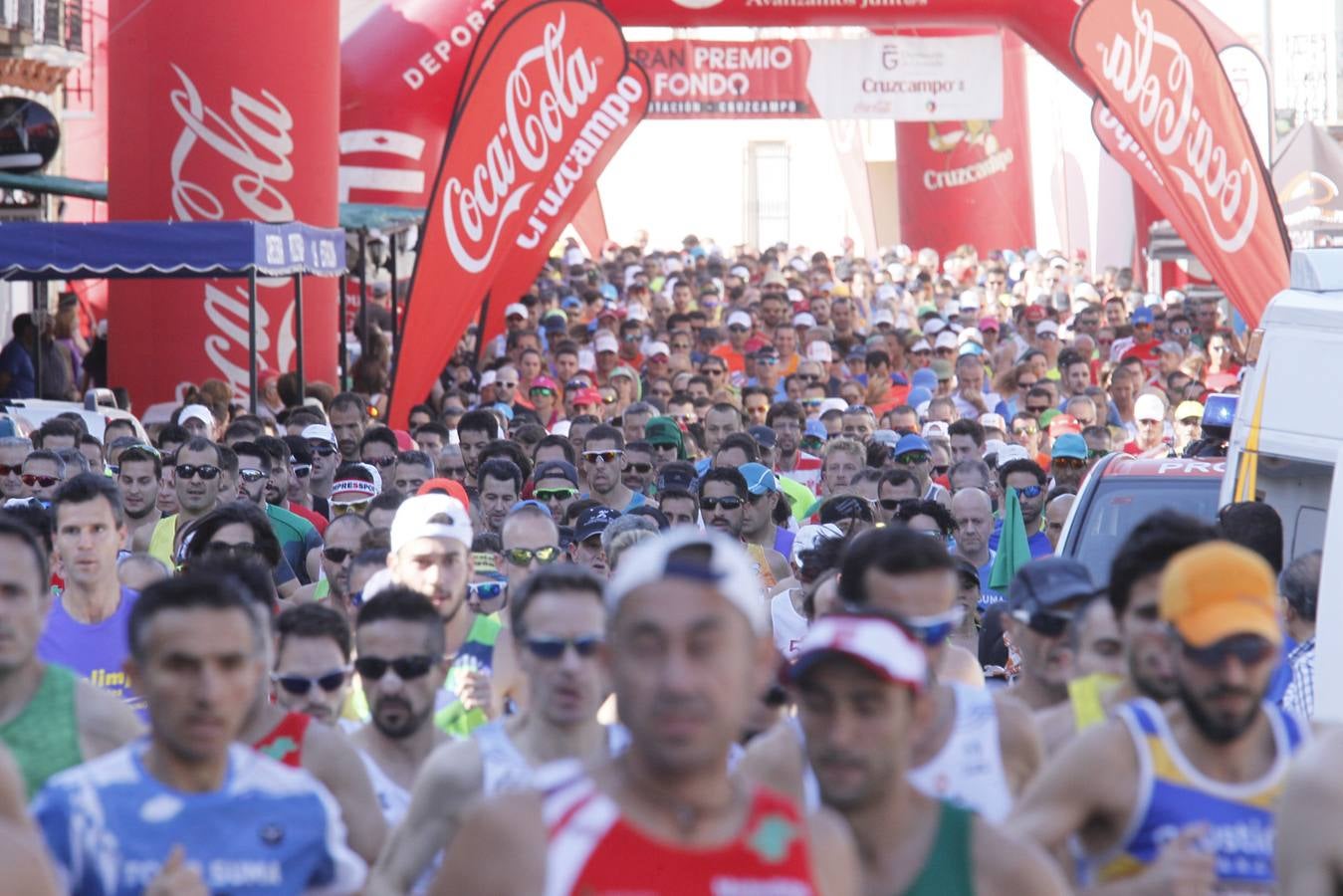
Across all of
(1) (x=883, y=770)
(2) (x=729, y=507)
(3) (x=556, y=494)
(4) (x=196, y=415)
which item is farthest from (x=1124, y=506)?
(4) (x=196, y=415)

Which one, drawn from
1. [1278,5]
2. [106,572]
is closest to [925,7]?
[106,572]

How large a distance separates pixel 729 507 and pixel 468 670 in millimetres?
4242

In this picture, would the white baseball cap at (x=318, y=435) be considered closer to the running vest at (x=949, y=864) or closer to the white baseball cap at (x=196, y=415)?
the white baseball cap at (x=196, y=415)

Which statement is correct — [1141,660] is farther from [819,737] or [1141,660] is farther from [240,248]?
[240,248]

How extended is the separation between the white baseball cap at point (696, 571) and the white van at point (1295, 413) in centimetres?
472

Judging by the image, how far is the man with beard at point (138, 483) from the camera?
1094cm

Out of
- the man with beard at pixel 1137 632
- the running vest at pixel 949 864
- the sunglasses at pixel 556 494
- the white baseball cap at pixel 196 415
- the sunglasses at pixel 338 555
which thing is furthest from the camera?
the white baseball cap at pixel 196 415

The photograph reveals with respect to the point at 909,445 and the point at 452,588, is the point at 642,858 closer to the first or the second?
the point at 452,588

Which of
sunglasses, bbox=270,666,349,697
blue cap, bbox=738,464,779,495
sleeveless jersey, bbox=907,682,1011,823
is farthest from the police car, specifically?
sleeveless jersey, bbox=907,682,1011,823

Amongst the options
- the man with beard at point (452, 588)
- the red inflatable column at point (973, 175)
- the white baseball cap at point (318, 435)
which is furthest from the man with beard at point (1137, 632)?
the red inflatable column at point (973, 175)

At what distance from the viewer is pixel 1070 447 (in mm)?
12617

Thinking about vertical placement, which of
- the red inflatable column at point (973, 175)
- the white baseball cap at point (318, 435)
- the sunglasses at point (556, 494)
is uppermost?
the red inflatable column at point (973, 175)

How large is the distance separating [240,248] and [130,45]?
456cm

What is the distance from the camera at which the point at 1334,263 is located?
8453 mm
